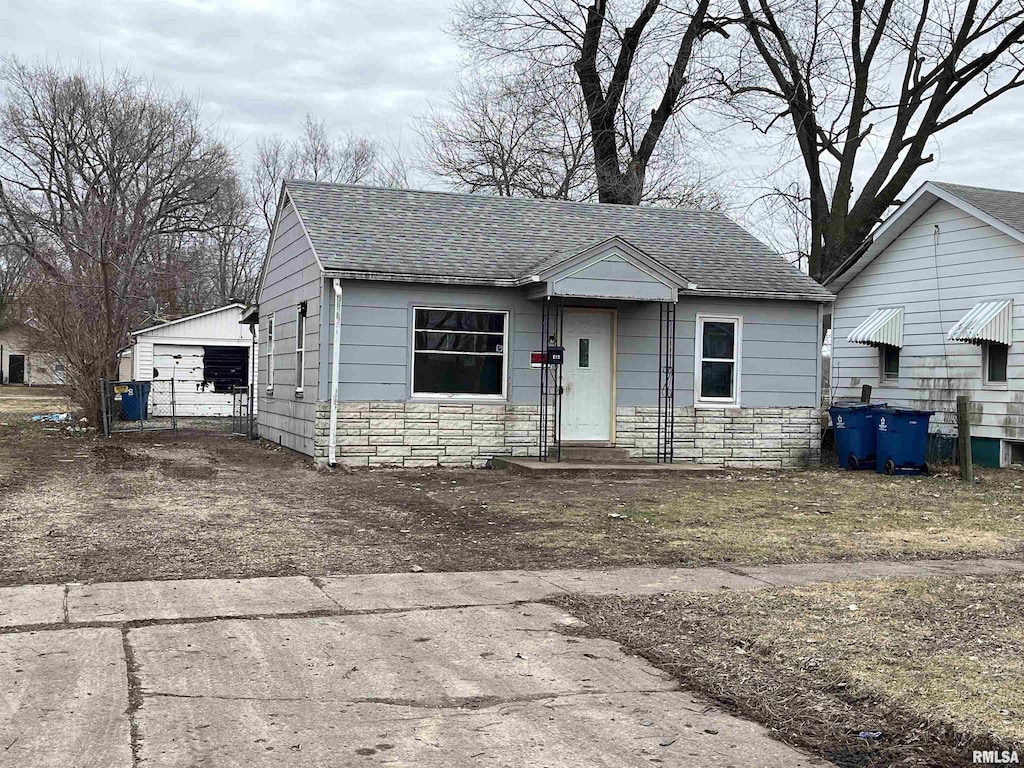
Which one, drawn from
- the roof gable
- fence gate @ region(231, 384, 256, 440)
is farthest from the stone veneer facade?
fence gate @ region(231, 384, 256, 440)

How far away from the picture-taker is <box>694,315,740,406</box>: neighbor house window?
56.9 feet

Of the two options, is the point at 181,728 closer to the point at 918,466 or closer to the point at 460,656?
the point at 460,656

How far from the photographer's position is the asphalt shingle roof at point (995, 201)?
17688 millimetres

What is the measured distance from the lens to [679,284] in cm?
1605

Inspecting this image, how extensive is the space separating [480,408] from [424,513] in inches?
204

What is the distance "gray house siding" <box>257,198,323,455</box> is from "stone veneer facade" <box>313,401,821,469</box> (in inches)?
38.0

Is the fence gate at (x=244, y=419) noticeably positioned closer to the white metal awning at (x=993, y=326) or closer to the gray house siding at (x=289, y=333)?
the gray house siding at (x=289, y=333)

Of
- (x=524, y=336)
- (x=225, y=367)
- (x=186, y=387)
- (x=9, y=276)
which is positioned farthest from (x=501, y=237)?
(x=9, y=276)

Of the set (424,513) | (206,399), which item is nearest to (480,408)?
(424,513)

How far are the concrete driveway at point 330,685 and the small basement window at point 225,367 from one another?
22867 millimetres

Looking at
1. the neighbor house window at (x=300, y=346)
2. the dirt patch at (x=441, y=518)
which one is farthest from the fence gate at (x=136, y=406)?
the neighbor house window at (x=300, y=346)

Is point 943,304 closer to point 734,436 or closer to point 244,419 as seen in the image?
point 734,436

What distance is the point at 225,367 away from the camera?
96.6 ft

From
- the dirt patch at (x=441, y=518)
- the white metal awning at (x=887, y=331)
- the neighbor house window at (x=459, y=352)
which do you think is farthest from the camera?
the white metal awning at (x=887, y=331)
